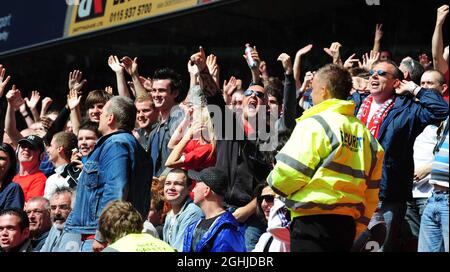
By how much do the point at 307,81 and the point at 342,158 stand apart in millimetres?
3041

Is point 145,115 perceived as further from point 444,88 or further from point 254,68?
point 444,88

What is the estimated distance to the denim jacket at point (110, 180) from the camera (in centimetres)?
758

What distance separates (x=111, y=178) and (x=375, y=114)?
85.1 inches

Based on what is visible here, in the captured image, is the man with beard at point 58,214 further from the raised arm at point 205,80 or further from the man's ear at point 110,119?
the raised arm at point 205,80

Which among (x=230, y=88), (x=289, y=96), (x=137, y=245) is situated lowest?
(x=137, y=245)

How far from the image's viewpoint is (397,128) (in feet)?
25.6

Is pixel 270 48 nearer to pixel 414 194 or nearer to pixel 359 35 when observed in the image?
pixel 359 35

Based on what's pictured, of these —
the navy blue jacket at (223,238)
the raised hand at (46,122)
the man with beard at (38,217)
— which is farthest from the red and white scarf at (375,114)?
the raised hand at (46,122)

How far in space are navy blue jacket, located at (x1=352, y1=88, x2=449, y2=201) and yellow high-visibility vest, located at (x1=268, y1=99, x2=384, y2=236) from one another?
1279 millimetres

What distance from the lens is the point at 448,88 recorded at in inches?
347

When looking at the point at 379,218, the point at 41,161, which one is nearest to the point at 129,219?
the point at 379,218

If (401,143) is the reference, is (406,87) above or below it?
above

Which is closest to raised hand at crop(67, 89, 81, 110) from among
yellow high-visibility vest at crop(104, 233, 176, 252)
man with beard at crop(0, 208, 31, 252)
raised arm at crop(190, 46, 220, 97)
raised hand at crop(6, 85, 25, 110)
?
raised hand at crop(6, 85, 25, 110)

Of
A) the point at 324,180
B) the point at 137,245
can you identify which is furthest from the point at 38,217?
the point at 324,180
